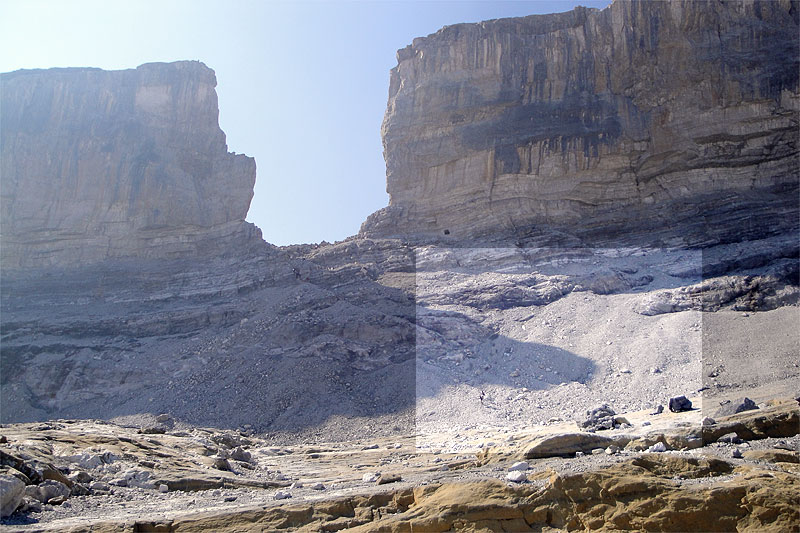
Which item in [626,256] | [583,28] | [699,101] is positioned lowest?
Result: [626,256]

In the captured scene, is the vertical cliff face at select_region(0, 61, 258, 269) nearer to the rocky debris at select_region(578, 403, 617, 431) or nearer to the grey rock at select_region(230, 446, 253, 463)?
the grey rock at select_region(230, 446, 253, 463)

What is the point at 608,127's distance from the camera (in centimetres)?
4084

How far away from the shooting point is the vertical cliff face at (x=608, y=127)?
3797 cm

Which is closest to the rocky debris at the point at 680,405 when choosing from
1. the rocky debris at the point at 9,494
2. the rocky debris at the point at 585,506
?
the rocky debris at the point at 585,506

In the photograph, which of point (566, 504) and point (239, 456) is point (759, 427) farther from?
point (239, 456)

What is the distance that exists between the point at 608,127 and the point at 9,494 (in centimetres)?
3792

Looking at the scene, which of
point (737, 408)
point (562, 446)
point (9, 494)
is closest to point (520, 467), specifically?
point (562, 446)

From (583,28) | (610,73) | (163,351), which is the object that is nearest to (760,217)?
(610,73)

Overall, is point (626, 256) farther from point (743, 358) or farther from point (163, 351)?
point (163, 351)

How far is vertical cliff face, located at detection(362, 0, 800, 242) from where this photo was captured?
3797cm

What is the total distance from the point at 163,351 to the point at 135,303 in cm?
606

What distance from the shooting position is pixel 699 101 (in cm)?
3978

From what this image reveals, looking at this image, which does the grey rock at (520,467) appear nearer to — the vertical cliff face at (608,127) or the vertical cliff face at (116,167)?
the vertical cliff face at (608,127)

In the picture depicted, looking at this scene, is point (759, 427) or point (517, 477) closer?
point (517, 477)
